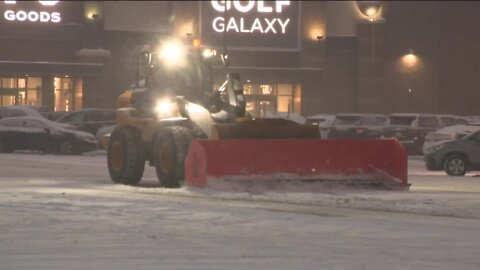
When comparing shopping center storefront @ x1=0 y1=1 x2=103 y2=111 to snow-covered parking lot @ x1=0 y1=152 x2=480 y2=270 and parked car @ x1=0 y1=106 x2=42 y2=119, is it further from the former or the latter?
snow-covered parking lot @ x1=0 y1=152 x2=480 y2=270

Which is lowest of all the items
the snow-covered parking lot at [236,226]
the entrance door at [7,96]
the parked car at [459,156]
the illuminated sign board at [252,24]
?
the snow-covered parking lot at [236,226]

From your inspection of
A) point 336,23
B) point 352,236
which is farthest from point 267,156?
point 336,23

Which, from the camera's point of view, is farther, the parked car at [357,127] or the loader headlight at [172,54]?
the parked car at [357,127]

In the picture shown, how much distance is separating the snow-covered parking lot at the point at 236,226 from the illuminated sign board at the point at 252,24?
3626cm

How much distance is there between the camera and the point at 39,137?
3659 cm

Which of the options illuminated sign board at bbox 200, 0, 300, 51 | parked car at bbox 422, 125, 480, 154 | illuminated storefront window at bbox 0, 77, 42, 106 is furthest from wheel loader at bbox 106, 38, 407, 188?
illuminated sign board at bbox 200, 0, 300, 51

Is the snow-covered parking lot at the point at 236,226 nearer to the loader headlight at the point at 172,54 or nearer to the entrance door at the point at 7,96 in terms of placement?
the loader headlight at the point at 172,54

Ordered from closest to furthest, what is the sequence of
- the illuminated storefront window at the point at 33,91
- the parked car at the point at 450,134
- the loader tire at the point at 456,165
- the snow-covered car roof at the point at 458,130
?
the loader tire at the point at 456,165 < the parked car at the point at 450,134 < the snow-covered car roof at the point at 458,130 < the illuminated storefront window at the point at 33,91

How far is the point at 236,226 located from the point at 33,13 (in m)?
43.8

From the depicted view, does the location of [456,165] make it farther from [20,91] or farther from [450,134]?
[20,91]

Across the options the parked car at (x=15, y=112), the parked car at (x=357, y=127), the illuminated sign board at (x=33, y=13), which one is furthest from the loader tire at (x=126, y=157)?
the illuminated sign board at (x=33, y=13)

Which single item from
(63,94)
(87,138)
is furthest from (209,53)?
(63,94)

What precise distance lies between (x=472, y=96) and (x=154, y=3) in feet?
63.7

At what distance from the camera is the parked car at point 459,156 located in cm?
2789
